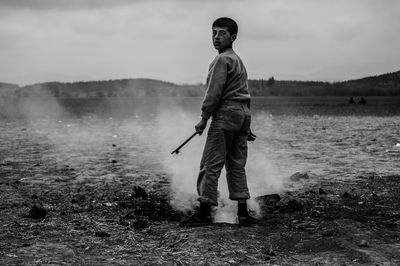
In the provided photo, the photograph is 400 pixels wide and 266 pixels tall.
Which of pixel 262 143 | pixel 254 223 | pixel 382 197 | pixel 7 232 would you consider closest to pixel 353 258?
pixel 254 223

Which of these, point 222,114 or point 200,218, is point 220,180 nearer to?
point 200,218

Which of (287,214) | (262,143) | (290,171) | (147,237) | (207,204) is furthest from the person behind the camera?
(262,143)

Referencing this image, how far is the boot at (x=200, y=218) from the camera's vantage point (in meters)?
5.62

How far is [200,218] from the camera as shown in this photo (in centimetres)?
568

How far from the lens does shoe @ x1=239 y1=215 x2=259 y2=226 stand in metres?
5.64

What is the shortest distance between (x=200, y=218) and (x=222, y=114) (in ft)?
3.72

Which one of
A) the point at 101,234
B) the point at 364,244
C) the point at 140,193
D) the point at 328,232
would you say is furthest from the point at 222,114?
the point at 140,193

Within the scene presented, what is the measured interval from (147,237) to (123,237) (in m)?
0.24

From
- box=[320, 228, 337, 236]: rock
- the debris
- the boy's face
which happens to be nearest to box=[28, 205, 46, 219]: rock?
the boy's face

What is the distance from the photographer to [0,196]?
7113mm

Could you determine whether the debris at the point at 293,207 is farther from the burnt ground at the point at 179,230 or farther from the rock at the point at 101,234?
the rock at the point at 101,234

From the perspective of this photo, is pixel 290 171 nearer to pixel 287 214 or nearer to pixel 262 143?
pixel 287 214

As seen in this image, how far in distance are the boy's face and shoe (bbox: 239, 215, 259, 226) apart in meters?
1.83

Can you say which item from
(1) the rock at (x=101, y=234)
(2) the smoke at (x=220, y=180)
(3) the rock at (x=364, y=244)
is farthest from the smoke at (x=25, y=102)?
(3) the rock at (x=364, y=244)
